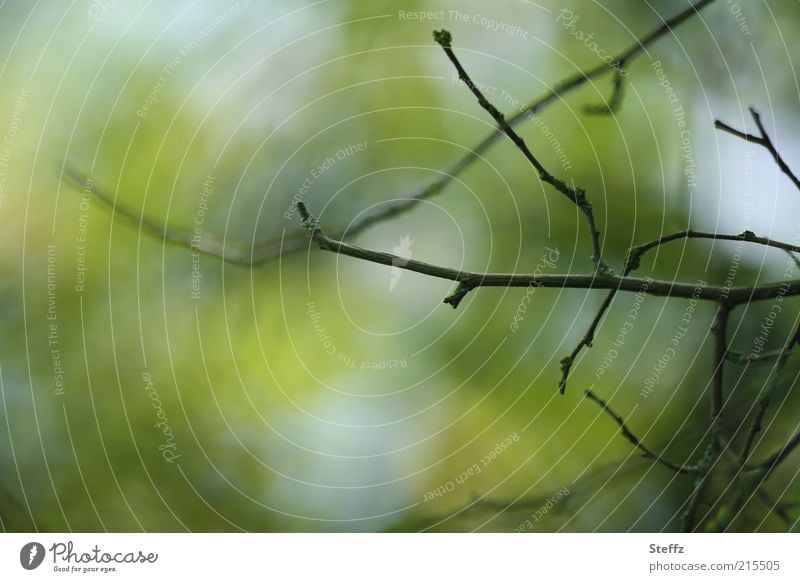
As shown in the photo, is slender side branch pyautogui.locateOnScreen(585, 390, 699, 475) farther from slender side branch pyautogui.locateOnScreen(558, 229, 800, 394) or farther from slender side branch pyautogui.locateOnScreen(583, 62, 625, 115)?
slender side branch pyautogui.locateOnScreen(583, 62, 625, 115)

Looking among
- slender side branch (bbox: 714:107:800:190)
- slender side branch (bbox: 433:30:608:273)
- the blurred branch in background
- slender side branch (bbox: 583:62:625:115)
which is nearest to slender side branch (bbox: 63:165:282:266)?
the blurred branch in background

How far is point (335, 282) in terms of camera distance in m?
0.72

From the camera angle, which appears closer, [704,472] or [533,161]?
[533,161]

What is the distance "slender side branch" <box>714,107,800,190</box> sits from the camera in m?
0.75

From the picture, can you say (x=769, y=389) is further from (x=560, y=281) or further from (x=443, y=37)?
(x=443, y=37)

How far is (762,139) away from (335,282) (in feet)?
1.50

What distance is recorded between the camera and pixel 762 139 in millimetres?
754

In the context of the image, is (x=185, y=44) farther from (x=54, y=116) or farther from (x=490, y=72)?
(x=490, y=72)
